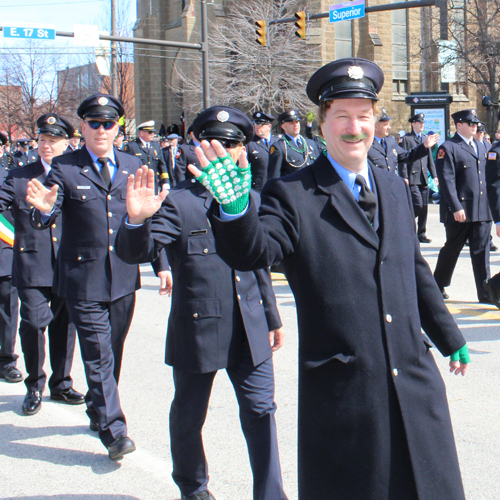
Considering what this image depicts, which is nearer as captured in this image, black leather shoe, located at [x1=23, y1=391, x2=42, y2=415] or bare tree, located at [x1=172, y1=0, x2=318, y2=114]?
black leather shoe, located at [x1=23, y1=391, x2=42, y2=415]

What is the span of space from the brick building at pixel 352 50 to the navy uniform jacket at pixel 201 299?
33.3 m

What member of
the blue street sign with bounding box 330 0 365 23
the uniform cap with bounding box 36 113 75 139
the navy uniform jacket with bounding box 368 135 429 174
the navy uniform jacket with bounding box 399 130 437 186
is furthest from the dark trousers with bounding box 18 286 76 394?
the blue street sign with bounding box 330 0 365 23

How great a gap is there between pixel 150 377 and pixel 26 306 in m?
1.17

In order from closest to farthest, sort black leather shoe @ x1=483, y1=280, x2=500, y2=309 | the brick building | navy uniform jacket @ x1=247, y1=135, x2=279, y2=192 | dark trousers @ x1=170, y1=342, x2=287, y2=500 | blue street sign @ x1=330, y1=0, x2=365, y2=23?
dark trousers @ x1=170, y1=342, x2=287, y2=500 < black leather shoe @ x1=483, y1=280, x2=500, y2=309 < navy uniform jacket @ x1=247, y1=135, x2=279, y2=192 < blue street sign @ x1=330, y1=0, x2=365, y2=23 < the brick building

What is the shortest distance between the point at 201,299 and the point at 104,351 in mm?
1111

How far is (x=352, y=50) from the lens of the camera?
38594 mm

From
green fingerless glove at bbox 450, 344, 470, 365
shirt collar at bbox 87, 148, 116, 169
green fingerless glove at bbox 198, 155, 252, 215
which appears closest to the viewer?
green fingerless glove at bbox 198, 155, 252, 215

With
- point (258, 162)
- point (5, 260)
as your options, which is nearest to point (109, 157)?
point (5, 260)

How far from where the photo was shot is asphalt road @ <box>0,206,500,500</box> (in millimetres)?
3936

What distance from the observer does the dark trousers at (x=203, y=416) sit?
11.2 ft

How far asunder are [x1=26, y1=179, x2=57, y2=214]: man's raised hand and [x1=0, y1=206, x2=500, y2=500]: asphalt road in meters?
1.55

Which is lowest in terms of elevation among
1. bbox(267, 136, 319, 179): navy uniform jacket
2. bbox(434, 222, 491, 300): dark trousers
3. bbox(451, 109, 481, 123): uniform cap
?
bbox(434, 222, 491, 300): dark trousers

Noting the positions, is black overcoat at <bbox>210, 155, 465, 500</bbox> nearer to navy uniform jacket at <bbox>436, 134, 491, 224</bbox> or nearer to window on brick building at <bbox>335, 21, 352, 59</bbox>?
navy uniform jacket at <bbox>436, 134, 491, 224</bbox>

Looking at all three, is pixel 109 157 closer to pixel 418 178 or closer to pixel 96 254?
pixel 96 254
